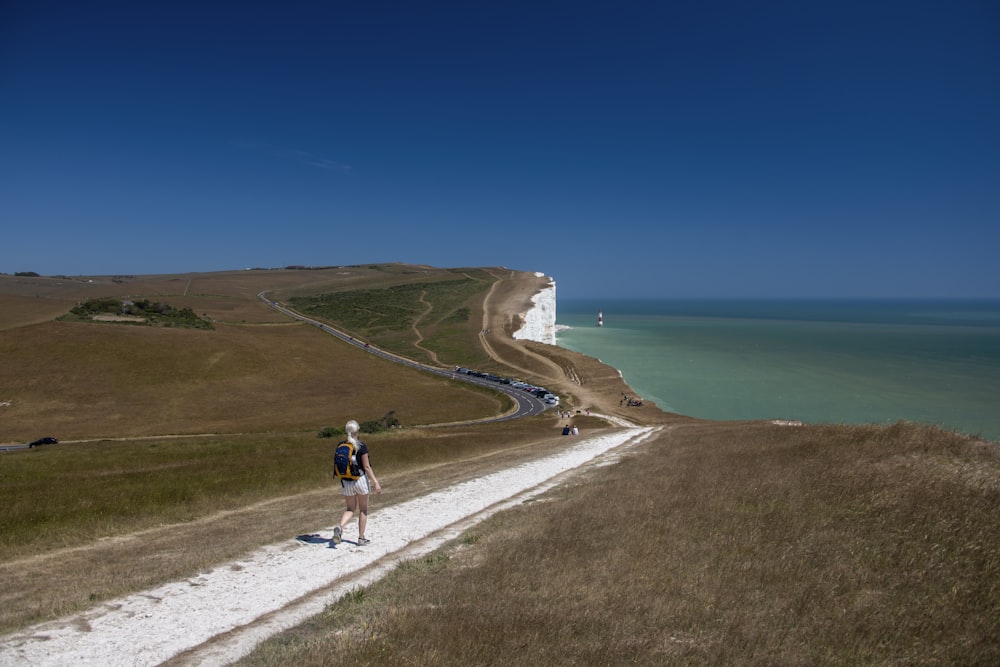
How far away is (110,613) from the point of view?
23.4 feet

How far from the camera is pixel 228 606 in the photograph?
7422 millimetres

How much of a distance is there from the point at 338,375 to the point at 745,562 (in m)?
72.9

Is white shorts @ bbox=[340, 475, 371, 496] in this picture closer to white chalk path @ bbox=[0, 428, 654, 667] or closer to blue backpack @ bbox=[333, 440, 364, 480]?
blue backpack @ bbox=[333, 440, 364, 480]

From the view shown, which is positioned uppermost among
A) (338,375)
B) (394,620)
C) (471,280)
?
(471,280)

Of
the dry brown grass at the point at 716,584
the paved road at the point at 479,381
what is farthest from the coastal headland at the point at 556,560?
the paved road at the point at 479,381

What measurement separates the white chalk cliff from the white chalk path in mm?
104700

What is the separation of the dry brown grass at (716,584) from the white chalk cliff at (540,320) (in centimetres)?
10485

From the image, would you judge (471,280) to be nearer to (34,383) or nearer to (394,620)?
(34,383)

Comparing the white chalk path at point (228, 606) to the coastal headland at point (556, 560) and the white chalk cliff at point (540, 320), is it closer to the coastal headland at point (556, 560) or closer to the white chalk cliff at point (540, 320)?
the coastal headland at point (556, 560)

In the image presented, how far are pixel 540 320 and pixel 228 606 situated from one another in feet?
430

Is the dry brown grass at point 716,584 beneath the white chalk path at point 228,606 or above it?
above

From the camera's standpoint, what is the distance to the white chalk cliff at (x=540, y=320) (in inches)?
4915

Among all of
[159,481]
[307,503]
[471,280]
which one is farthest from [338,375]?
[471,280]

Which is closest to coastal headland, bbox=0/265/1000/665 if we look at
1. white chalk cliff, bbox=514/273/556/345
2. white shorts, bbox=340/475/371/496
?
white shorts, bbox=340/475/371/496
